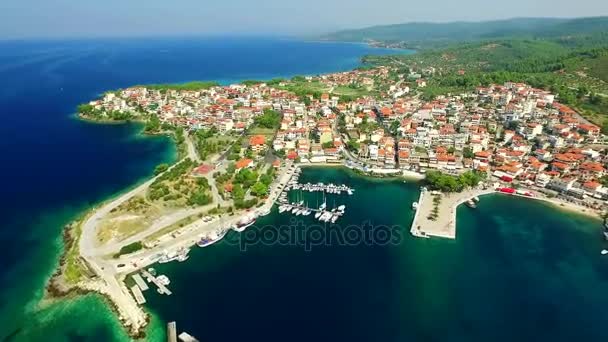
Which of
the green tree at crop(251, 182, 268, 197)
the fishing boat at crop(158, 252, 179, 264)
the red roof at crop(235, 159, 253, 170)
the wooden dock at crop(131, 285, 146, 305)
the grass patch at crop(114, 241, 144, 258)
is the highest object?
the red roof at crop(235, 159, 253, 170)

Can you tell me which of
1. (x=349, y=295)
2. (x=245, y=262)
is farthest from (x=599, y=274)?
(x=245, y=262)

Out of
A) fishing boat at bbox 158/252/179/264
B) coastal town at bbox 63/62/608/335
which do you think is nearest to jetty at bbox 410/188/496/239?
coastal town at bbox 63/62/608/335

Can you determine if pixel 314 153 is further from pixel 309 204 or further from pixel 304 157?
pixel 309 204

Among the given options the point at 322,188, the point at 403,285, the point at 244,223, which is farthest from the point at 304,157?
the point at 403,285

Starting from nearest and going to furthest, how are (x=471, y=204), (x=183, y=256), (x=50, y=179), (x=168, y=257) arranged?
(x=168, y=257) < (x=183, y=256) < (x=471, y=204) < (x=50, y=179)

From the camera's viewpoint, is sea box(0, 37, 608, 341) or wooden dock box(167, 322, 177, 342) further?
sea box(0, 37, 608, 341)

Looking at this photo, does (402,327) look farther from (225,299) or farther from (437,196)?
(437,196)

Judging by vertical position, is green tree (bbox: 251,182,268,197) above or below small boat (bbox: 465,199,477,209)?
above

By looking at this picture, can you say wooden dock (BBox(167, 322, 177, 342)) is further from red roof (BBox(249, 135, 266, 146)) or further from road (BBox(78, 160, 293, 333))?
red roof (BBox(249, 135, 266, 146))
